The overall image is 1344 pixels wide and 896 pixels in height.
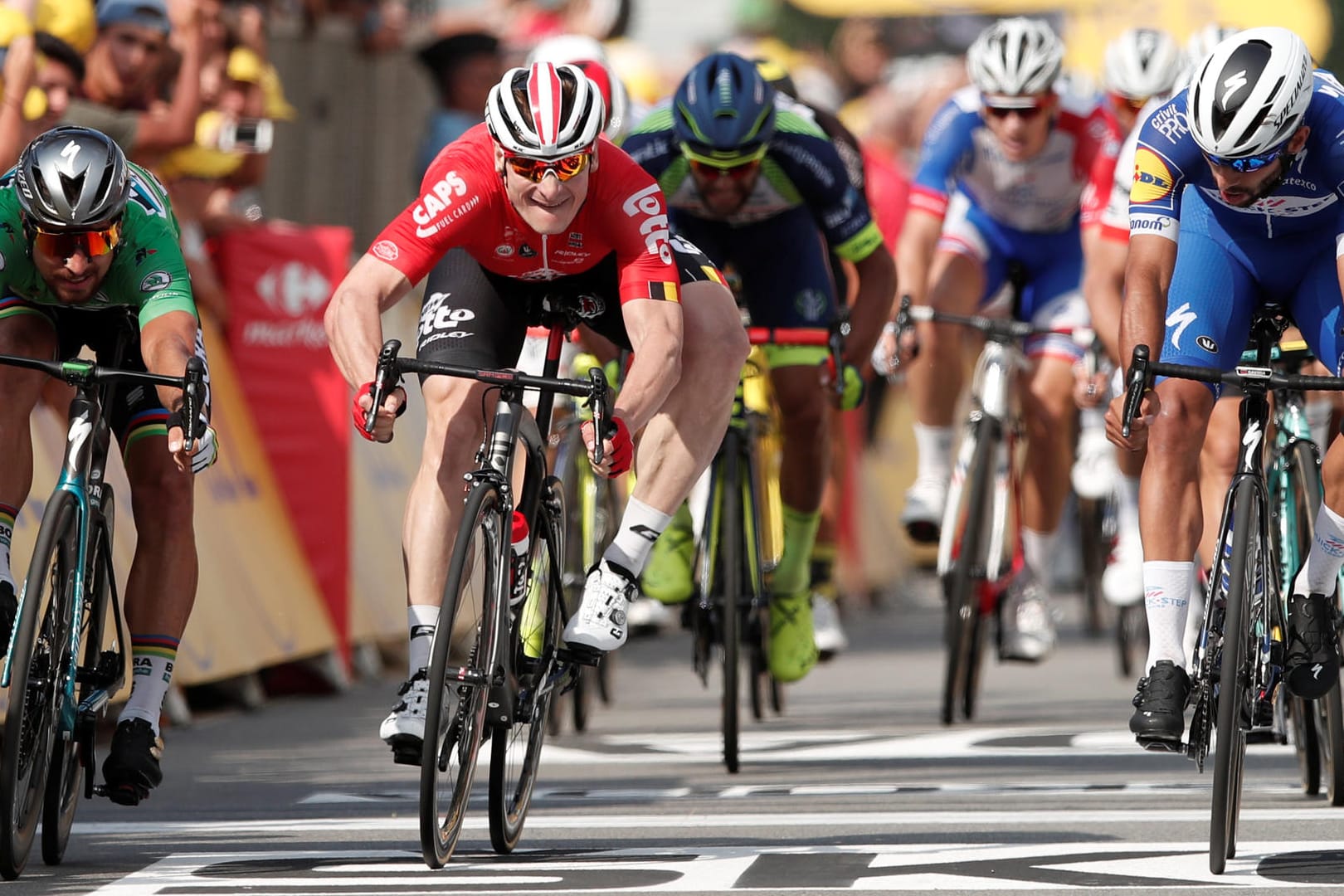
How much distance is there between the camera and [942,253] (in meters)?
Result: 12.0

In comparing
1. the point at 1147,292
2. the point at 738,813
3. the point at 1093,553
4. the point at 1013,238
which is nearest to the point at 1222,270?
the point at 1147,292

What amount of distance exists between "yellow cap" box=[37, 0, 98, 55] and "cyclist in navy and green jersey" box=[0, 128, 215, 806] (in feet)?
11.1

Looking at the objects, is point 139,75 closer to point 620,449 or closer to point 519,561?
point 519,561

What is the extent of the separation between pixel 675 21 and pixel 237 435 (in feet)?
121

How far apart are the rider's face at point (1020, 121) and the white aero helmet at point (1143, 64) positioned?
79cm

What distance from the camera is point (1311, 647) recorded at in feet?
23.4

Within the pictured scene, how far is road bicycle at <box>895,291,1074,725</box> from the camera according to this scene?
414 inches

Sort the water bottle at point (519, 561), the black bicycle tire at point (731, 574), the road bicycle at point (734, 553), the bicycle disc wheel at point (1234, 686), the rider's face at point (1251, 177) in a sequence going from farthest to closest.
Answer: the road bicycle at point (734, 553) < the black bicycle tire at point (731, 574) < the water bottle at point (519, 561) < the rider's face at point (1251, 177) < the bicycle disc wheel at point (1234, 686)

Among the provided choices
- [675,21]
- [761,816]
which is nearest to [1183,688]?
[761,816]

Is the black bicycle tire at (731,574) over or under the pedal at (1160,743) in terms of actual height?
over

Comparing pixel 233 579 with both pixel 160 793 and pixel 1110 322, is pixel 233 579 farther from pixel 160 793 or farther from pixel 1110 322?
pixel 1110 322

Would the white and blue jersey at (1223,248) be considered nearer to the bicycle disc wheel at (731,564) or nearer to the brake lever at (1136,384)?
the brake lever at (1136,384)

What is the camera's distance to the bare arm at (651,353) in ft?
23.8

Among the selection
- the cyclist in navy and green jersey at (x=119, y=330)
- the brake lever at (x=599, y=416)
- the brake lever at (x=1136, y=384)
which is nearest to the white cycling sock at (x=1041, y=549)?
the brake lever at (x=1136, y=384)
